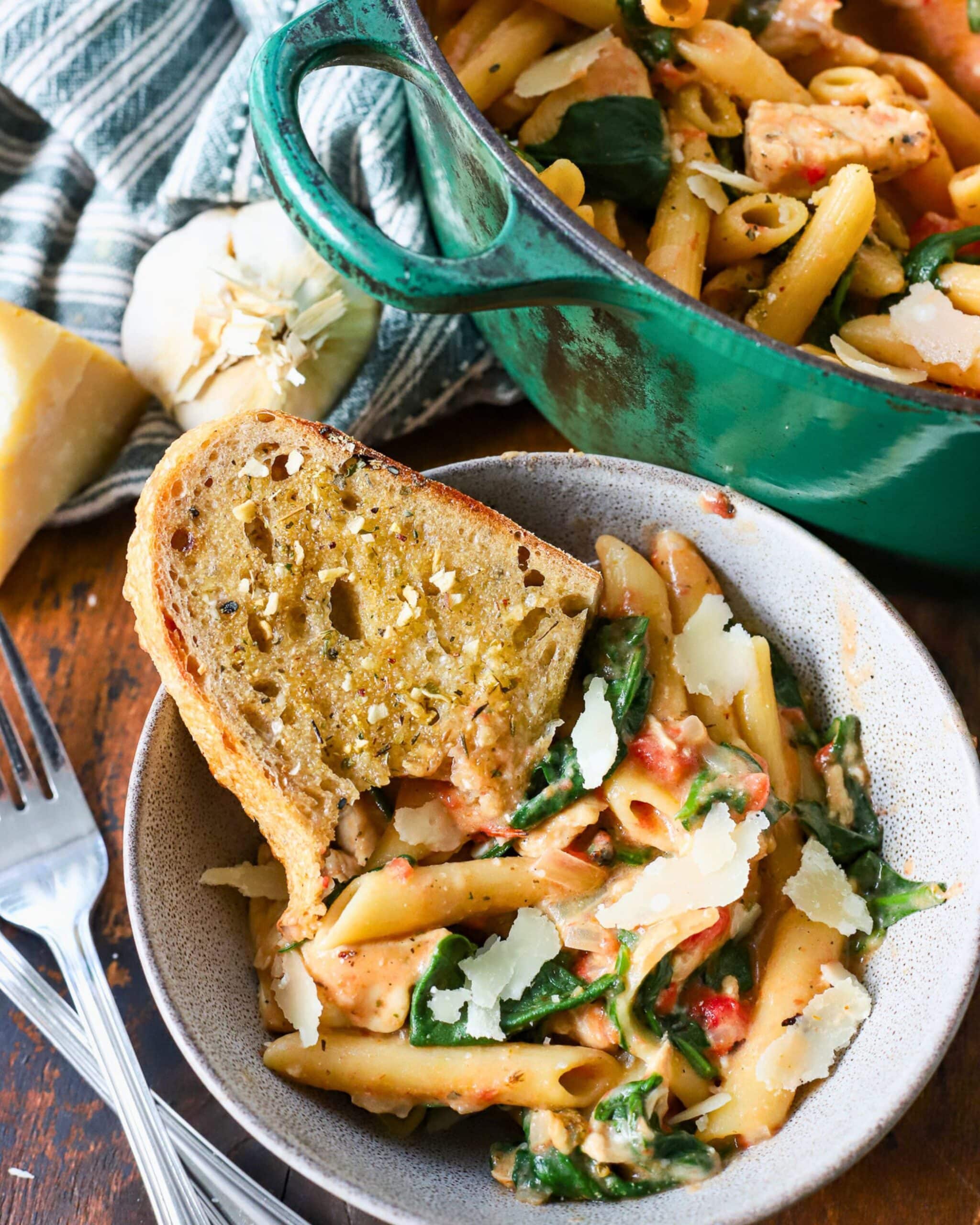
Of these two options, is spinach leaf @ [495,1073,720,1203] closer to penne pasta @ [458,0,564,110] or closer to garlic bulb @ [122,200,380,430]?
garlic bulb @ [122,200,380,430]

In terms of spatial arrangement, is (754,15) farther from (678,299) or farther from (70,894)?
(70,894)

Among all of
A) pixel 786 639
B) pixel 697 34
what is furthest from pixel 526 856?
pixel 697 34

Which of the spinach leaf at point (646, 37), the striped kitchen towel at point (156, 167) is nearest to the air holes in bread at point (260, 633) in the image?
the striped kitchen towel at point (156, 167)

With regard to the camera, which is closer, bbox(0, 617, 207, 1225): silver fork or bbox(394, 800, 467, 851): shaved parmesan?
bbox(394, 800, 467, 851): shaved parmesan

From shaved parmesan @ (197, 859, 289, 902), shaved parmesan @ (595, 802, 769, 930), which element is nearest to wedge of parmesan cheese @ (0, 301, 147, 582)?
shaved parmesan @ (197, 859, 289, 902)

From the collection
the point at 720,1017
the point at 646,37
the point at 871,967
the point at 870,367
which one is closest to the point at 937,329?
the point at 870,367
